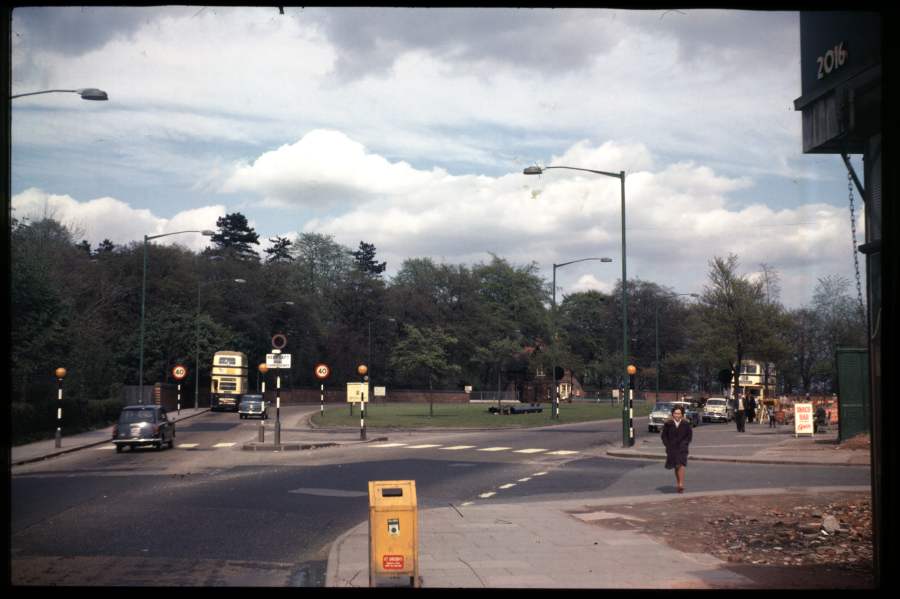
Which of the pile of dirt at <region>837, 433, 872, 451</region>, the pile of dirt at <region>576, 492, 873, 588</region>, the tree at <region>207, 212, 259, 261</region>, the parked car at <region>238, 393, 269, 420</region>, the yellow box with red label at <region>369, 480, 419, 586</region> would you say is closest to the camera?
the yellow box with red label at <region>369, 480, 419, 586</region>

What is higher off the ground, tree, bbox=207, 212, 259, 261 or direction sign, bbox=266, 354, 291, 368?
tree, bbox=207, 212, 259, 261

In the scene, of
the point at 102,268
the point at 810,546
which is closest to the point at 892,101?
the point at 810,546

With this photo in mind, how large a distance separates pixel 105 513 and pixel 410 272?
90.0 metres

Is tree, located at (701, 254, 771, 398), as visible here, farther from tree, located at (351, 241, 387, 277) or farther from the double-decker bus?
tree, located at (351, 241, 387, 277)

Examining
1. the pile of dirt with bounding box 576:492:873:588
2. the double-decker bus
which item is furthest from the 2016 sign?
the double-decker bus

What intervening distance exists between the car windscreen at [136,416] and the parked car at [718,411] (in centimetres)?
4120

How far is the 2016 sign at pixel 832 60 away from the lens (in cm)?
1042

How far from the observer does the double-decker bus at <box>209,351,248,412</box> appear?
65.2m

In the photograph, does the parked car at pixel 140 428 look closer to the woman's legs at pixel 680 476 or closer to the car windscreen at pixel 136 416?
the car windscreen at pixel 136 416

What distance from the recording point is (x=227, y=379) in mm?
65500

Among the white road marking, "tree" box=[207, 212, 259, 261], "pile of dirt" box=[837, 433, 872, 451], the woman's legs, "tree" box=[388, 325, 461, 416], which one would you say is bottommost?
"pile of dirt" box=[837, 433, 872, 451]

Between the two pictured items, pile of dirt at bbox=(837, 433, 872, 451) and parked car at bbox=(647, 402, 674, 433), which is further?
parked car at bbox=(647, 402, 674, 433)

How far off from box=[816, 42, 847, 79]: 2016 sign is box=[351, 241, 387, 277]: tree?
4149 inches

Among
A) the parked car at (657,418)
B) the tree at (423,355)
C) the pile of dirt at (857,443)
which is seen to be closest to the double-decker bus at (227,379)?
the tree at (423,355)
